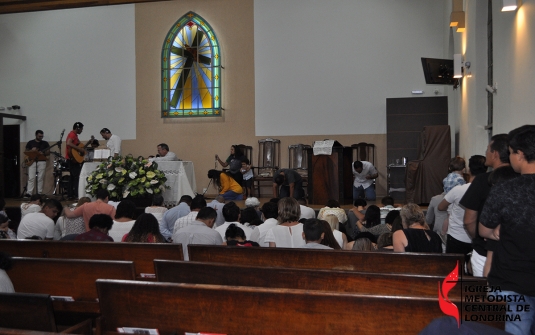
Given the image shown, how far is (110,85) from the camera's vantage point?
13.0 metres

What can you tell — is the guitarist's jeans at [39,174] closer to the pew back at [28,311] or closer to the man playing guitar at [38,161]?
the man playing guitar at [38,161]

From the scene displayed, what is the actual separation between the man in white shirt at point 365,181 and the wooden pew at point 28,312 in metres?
8.52

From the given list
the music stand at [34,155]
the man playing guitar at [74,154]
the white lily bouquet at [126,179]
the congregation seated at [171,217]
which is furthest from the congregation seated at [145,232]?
the music stand at [34,155]

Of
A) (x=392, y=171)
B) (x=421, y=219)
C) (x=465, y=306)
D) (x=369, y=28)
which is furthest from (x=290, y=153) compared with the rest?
(x=465, y=306)

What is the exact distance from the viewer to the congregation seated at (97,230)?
429cm

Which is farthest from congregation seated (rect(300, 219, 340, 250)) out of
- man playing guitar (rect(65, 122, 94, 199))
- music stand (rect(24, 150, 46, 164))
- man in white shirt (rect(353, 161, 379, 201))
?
music stand (rect(24, 150, 46, 164))

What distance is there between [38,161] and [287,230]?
914cm

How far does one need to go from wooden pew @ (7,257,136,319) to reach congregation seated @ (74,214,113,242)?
1312mm

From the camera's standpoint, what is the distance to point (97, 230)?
14.3 feet

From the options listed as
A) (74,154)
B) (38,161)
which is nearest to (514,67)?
(74,154)

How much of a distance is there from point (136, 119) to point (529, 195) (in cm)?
1162

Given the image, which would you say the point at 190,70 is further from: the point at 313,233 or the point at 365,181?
the point at 313,233

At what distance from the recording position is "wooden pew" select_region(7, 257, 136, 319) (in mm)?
2729

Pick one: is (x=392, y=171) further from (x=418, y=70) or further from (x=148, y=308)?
(x=148, y=308)
